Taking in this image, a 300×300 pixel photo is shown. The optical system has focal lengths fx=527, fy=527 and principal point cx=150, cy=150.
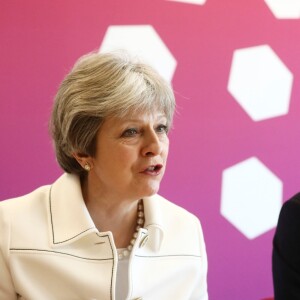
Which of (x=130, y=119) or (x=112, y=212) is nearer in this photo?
(x=130, y=119)

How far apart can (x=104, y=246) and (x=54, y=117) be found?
0.31 metres

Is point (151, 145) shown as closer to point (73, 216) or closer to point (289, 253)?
point (73, 216)

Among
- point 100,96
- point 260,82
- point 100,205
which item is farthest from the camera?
point 260,82

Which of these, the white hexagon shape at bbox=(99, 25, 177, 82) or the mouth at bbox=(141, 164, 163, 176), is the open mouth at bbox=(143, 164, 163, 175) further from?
the white hexagon shape at bbox=(99, 25, 177, 82)

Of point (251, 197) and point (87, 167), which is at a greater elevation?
point (87, 167)

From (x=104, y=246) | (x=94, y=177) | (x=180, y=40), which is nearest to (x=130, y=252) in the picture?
(x=104, y=246)

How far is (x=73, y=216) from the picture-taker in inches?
45.9

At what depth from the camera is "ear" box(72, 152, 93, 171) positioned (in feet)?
3.89

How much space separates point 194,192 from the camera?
2.00 meters

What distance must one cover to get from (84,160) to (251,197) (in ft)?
3.70

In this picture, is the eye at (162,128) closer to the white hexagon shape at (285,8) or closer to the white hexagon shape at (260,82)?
the white hexagon shape at (260,82)

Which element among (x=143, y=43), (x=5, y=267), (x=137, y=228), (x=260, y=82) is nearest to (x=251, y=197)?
(x=260, y=82)

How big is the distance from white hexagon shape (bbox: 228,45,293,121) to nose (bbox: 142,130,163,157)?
100cm

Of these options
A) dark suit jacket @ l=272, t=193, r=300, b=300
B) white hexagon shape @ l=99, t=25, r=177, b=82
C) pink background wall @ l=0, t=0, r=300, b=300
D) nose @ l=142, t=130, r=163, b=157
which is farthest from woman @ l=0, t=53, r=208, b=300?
white hexagon shape @ l=99, t=25, r=177, b=82
